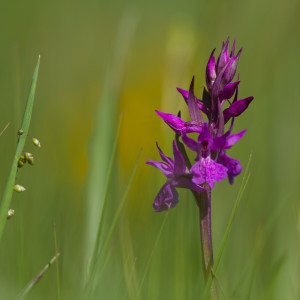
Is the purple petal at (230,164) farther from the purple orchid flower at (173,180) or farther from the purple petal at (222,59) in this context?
the purple petal at (222,59)

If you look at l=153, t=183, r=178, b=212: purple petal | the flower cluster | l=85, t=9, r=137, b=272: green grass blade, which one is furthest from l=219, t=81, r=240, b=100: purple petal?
l=85, t=9, r=137, b=272: green grass blade

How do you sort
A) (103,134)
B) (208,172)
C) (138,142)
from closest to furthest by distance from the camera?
(208,172), (103,134), (138,142)

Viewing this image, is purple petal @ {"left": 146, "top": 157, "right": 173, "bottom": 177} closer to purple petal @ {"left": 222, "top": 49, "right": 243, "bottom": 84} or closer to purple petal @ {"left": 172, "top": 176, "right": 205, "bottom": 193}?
purple petal @ {"left": 172, "top": 176, "right": 205, "bottom": 193}

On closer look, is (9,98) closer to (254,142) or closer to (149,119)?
(149,119)

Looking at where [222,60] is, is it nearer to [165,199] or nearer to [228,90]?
[228,90]

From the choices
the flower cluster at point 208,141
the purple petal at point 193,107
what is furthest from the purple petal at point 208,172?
the purple petal at point 193,107

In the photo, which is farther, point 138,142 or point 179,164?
point 138,142

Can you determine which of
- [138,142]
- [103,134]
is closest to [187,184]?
[103,134]

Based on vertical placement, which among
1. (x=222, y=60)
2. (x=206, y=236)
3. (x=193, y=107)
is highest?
(x=222, y=60)
